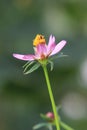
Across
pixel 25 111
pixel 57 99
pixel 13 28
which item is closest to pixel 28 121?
pixel 25 111

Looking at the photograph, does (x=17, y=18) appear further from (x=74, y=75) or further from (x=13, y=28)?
(x=74, y=75)

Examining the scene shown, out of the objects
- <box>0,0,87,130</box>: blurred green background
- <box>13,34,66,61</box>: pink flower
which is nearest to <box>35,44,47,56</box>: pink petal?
<box>13,34,66,61</box>: pink flower

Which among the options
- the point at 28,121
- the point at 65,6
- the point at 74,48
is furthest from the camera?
the point at 65,6

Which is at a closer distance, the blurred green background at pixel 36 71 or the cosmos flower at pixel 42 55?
the cosmos flower at pixel 42 55

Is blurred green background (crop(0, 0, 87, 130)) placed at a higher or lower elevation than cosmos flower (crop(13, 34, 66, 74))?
higher

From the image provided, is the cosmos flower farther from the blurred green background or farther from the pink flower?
the blurred green background

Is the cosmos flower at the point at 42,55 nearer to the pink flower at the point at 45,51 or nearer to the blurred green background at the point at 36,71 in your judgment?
the pink flower at the point at 45,51

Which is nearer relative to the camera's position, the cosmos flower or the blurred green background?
the cosmos flower

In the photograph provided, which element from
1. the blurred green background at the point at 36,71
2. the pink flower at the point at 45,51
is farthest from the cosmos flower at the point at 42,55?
the blurred green background at the point at 36,71

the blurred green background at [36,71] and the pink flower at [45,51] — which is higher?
the blurred green background at [36,71]
